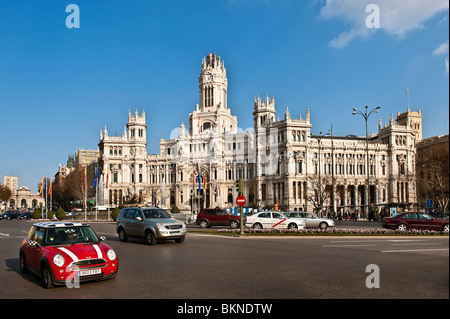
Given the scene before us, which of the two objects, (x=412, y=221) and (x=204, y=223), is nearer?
(x=412, y=221)

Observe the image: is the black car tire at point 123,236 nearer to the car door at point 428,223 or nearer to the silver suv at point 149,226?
the silver suv at point 149,226

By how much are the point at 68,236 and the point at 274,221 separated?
22.1 meters

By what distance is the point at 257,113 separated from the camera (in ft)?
310

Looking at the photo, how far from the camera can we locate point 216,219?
3725cm

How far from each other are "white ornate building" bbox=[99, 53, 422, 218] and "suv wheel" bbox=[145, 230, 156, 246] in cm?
5859

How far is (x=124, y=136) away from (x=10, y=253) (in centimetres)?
9028

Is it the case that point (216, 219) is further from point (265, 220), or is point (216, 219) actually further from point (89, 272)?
point (89, 272)

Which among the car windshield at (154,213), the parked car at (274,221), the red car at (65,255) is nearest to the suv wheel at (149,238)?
the car windshield at (154,213)

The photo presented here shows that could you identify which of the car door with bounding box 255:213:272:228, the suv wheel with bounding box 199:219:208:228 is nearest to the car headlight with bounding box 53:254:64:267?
the car door with bounding box 255:213:272:228

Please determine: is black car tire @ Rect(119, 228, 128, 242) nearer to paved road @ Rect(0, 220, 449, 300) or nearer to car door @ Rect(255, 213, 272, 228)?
paved road @ Rect(0, 220, 449, 300)

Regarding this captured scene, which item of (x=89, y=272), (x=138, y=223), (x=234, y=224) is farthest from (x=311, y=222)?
(x=89, y=272)

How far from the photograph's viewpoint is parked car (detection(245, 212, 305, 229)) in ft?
105

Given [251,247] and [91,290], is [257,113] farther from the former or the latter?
[91,290]

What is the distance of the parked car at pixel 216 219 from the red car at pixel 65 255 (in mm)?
24862
